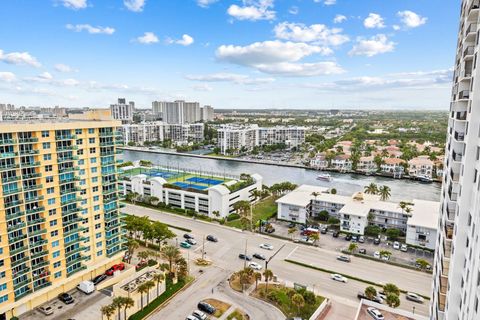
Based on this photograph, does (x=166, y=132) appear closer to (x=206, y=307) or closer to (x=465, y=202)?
(x=206, y=307)

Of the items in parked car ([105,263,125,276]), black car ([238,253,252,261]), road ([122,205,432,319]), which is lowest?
road ([122,205,432,319])

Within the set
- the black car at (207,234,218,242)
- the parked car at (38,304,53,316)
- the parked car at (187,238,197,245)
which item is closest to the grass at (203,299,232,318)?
the parked car at (38,304,53,316)

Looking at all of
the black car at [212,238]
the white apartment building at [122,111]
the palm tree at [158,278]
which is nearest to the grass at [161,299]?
the palm tree at [158,278]

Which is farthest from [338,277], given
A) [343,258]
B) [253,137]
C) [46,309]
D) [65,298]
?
[253,137]

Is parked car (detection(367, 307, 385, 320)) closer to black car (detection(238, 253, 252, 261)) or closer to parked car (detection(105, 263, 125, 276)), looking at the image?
black car (detection(238, 253, 252, 261))

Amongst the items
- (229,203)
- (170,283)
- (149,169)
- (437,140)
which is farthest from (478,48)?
(437,140)

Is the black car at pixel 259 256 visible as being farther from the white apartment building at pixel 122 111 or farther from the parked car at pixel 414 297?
the white apartment building at pixel 122 111

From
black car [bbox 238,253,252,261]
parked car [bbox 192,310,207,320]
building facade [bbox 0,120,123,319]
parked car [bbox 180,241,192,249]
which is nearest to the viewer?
building facade [bbox 0,120,123,319]
